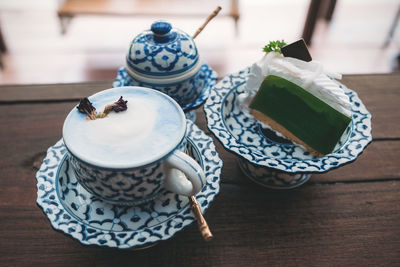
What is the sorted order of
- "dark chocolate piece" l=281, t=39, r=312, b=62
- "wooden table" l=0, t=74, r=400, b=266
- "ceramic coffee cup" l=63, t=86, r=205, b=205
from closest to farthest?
"ceramic coffee cup" l=63, t=86, r=205, b=205
"wooden table" l=0, t=74, r=400, b=266
"dark chocolate piece" l=281, t=39, r=312, b=62

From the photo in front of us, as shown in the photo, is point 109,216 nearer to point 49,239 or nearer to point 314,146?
point 49,239

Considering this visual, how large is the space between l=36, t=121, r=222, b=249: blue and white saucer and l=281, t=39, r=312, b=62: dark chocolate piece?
26 cm

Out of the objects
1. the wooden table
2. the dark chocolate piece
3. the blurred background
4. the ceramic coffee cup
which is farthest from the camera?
the blurred background

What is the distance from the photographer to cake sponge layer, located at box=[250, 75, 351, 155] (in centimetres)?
66

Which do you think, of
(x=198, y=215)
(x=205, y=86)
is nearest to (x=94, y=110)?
(x=198, y=215)

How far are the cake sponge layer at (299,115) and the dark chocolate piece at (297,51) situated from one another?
0.06 metres

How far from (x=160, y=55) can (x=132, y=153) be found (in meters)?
0.30

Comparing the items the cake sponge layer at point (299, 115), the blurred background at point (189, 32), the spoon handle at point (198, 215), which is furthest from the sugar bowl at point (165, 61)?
the blurred background at point (189, 32)

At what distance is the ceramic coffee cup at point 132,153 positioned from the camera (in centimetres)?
46

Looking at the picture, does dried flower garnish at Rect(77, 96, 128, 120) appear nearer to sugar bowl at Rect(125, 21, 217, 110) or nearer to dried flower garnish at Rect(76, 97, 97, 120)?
dried flower garnish at Rect(76, 97, 97, 120)

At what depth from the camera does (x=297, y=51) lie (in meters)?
0.69

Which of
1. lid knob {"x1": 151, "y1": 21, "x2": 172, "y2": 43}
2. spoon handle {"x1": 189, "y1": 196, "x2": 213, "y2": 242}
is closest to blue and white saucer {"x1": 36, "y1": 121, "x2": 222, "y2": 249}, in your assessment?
spoon handle {"x1": 189, "y1": 196, "x2": 213, "y2": 242}

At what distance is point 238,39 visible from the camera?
7.04 feet

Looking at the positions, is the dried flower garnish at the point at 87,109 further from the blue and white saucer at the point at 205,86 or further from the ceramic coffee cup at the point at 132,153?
the blue and white saucer at the point at 205,86
